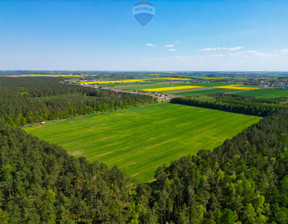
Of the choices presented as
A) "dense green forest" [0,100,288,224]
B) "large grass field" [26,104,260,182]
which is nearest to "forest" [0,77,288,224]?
"dense green forest" [0,100,288,224]

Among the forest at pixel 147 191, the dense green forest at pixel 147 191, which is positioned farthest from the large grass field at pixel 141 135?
the forest at pixel 147 191

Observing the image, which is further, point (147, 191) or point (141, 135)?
point (141, 135)

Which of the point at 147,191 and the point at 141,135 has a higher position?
the point at 147,191

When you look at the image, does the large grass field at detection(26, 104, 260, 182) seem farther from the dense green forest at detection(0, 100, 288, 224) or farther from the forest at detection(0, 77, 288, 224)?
the forest at detection(0, 77, 288, 224)

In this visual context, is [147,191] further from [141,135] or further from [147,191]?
[141,135]

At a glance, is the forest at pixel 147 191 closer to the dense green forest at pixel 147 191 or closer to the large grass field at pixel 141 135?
the dense green forest at pixel 147 191

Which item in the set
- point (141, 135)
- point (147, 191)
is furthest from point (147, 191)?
point (141, 135)
